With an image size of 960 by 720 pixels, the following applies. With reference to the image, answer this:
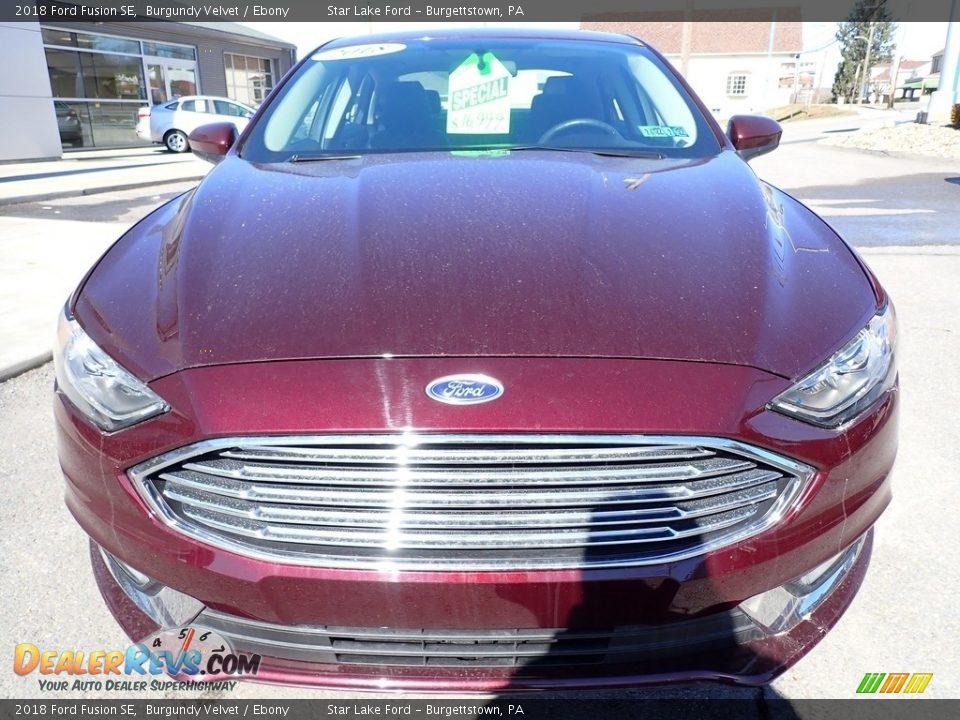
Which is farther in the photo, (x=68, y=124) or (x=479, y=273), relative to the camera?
(x=68, y=124)

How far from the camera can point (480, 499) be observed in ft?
4.33

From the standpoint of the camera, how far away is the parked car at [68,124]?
54.6 ft

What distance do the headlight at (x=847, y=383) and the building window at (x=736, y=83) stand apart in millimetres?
53189

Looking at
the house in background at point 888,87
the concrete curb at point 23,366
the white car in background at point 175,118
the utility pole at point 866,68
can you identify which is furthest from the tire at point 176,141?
the utility pole at point 866,68

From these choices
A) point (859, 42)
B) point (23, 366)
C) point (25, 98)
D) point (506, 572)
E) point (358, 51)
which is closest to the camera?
point (506, 572)

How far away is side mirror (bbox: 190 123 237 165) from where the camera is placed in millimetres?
2801

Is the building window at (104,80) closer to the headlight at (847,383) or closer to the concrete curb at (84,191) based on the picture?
the concrete curb at (84,191)

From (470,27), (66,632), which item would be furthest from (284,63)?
(66,632)

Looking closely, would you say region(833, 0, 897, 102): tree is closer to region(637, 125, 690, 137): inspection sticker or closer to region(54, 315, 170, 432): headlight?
region(637, 125, 690, 137): inspection sticker

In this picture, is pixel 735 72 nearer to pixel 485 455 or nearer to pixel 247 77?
pixel 247 77

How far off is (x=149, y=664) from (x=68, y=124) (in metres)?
18.7

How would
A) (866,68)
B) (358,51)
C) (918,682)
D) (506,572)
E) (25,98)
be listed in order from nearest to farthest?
(506,572) < (918,682) < (358,51) < (25,98) < (866,68)

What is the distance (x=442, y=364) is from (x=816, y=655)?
4.18 feet

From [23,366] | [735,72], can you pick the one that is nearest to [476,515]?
[23,366]
